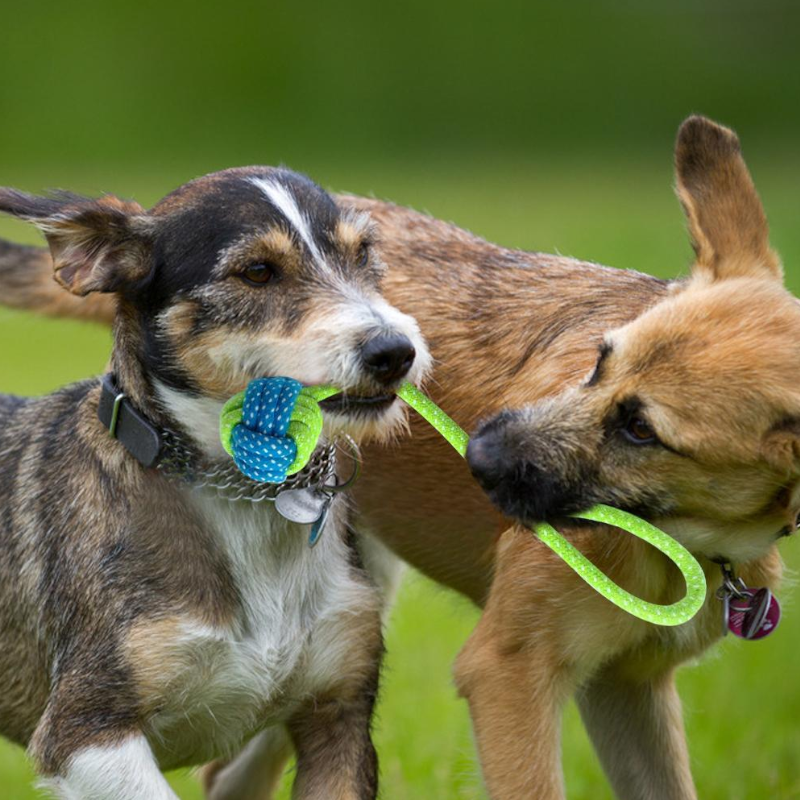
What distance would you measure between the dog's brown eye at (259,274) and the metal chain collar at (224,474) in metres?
0.57

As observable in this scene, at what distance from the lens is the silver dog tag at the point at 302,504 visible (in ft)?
16.7

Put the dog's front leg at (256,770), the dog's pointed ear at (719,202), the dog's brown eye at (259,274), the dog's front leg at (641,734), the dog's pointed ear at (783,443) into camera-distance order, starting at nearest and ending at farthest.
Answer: the dog's pointed ear at (783,443), the dog's brown eye at (259,274), the dog's pointed ear at (719,202), the dog's front leg at (641,734), the dog's front leg at (256,770)

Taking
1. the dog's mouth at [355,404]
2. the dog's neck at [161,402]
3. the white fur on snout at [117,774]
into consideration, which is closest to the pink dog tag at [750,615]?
the dog's mouth at [355,404]

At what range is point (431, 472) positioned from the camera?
19.8 ft

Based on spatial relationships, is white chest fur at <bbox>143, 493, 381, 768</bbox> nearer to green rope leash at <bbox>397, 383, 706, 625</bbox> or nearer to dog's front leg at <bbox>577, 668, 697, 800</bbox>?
green rope leash at <bbox>397, 383, 706, 625</bbox>

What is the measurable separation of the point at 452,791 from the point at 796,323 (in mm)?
2989

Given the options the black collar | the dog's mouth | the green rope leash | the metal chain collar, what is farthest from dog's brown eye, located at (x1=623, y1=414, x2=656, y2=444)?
the black collar

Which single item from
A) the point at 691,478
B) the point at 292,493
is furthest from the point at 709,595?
the point at 292,493

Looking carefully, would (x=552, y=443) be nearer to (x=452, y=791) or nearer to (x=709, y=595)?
(x=709, y=595)

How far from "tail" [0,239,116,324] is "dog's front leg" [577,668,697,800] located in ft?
8.81

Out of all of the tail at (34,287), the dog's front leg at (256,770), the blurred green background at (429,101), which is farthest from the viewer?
the blurred green background at (429,101)

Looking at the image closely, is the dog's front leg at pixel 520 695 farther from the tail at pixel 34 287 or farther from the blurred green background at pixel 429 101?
the blurred green background at pixel 429 101

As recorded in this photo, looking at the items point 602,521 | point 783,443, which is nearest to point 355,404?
point 602,521

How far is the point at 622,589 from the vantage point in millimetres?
4922
